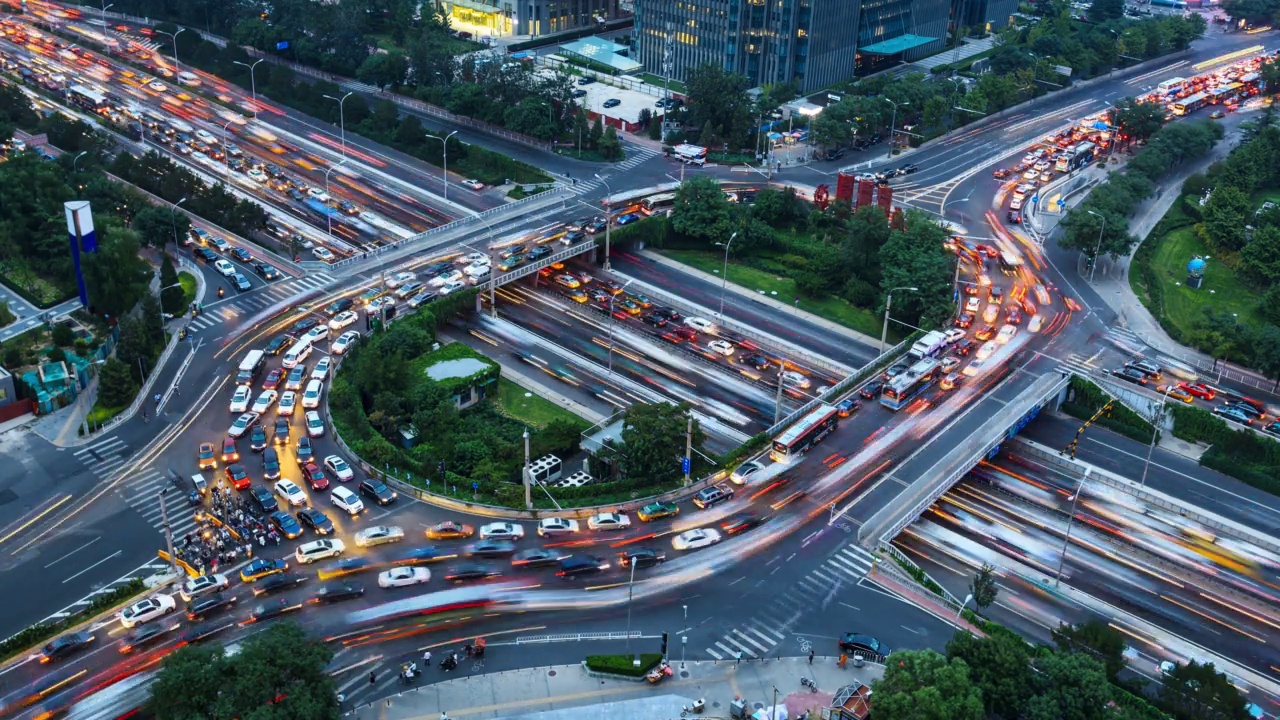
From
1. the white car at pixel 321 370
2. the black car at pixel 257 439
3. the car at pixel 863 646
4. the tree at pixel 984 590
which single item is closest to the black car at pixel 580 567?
the car at pixel 863 646

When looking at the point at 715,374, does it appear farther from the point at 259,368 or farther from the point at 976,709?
the point at 976,709

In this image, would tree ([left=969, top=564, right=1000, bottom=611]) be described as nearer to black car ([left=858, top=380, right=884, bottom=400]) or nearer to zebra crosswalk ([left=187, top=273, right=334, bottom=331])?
black car ([left=858, top=380, right=884, bottom=400])

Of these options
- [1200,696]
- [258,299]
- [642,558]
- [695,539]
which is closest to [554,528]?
[642,558]

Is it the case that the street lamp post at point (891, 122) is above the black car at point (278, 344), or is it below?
above

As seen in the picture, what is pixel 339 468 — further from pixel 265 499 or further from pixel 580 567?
pixel 580 567

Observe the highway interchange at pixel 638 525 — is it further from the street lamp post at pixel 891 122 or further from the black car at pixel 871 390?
the street lamp post at pixel 891 122

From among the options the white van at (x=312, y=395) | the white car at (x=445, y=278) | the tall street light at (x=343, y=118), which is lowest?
the white van at (x=312, y=395)

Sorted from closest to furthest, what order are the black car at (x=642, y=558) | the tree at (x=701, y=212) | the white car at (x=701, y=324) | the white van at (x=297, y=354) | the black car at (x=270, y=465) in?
1. the black car at (x=642, y=558)
2. the black car at (x=270, y=465)
3. the white van at (x=297, y=354)
4. the white car at (x=701, y=324)
5. the tree at (x=701, y=212)
